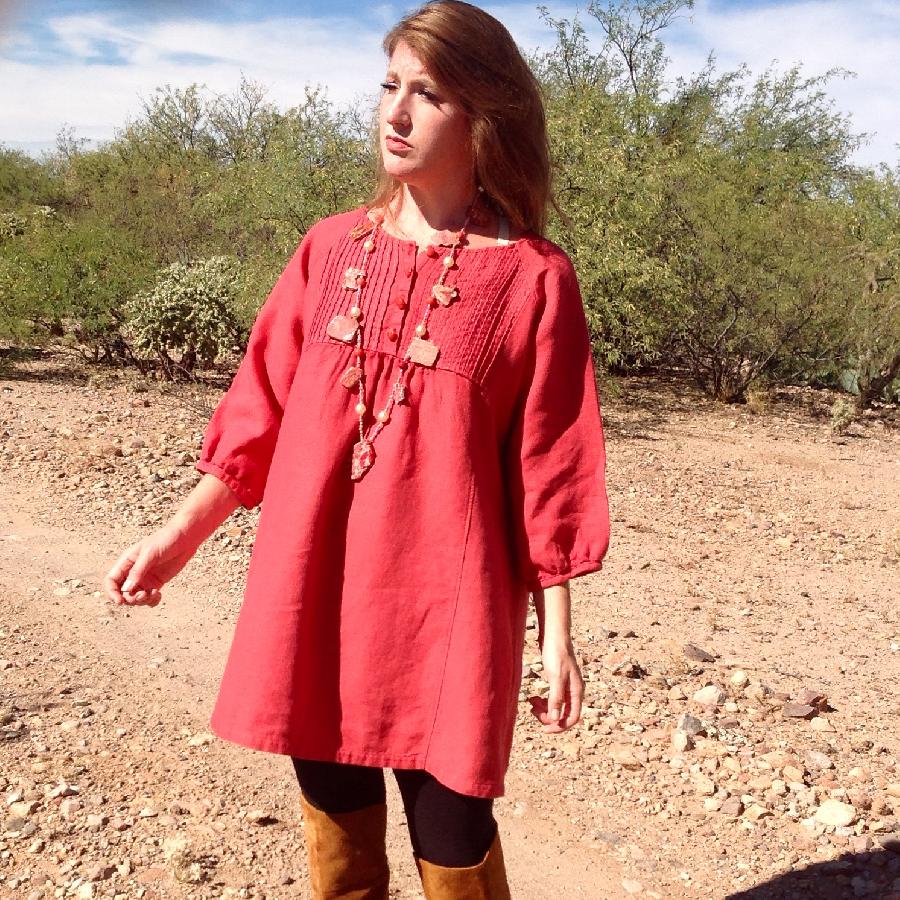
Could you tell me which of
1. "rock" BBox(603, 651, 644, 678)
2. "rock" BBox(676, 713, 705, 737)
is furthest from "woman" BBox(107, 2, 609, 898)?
"rock" BBox(603, 651, 644, 678)

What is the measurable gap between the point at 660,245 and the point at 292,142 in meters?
3.90

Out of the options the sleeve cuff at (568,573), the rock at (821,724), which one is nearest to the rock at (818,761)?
the rock at (821,724)

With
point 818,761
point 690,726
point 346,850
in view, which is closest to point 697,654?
point 690,726

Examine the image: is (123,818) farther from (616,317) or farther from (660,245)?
(660,245)

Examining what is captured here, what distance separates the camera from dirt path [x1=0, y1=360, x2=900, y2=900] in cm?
259

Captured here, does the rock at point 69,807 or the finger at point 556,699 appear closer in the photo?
the finger at point 556,699

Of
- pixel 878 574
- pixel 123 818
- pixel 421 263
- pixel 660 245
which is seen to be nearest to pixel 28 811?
pixel 123 818

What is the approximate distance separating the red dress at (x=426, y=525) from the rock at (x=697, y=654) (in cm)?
253

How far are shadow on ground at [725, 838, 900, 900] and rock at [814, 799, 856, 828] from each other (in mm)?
126

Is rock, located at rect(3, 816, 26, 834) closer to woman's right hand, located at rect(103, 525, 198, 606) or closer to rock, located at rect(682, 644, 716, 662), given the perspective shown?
woman's right hand, located at rect(103, 525, 198, 606)

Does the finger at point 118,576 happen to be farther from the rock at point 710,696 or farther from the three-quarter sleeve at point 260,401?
the rock at point 710,696

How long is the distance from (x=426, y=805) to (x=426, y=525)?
43 centimetres

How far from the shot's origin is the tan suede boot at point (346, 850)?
170cm

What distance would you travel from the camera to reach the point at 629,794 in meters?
2.95
